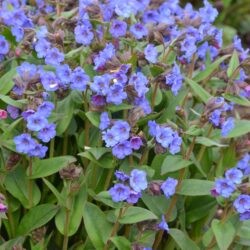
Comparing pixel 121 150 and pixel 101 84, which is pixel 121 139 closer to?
pixel 121 150

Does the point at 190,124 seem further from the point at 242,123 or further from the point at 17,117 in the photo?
the point at 17,117

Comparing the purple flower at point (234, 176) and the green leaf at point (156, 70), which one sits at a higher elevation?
the green leaf at point (156, 70)

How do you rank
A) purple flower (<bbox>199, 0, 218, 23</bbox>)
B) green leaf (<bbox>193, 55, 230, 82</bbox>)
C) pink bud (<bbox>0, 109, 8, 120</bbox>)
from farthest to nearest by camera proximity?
purple flower (<bbox>199, 0, 218, 23</bbox>)
green leaf (<bbox>193, 55, 230, 82</bbox>)
pink bud (<bbox>0, 109, 8, 120</bbox>)

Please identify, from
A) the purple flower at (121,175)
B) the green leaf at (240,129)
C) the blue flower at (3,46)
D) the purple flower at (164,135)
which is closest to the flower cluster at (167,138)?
the purple flower at (164,135)

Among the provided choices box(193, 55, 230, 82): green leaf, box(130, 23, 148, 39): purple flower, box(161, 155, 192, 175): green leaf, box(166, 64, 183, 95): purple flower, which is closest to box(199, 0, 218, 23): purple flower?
box(193, 55, 230, 82): green leaf

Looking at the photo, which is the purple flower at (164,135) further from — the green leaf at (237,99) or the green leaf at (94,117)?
the green leaf at (237,99)

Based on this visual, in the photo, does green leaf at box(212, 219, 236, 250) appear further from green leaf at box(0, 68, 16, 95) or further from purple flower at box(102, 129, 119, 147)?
green leaf at box(0, 68, 16, 95)
